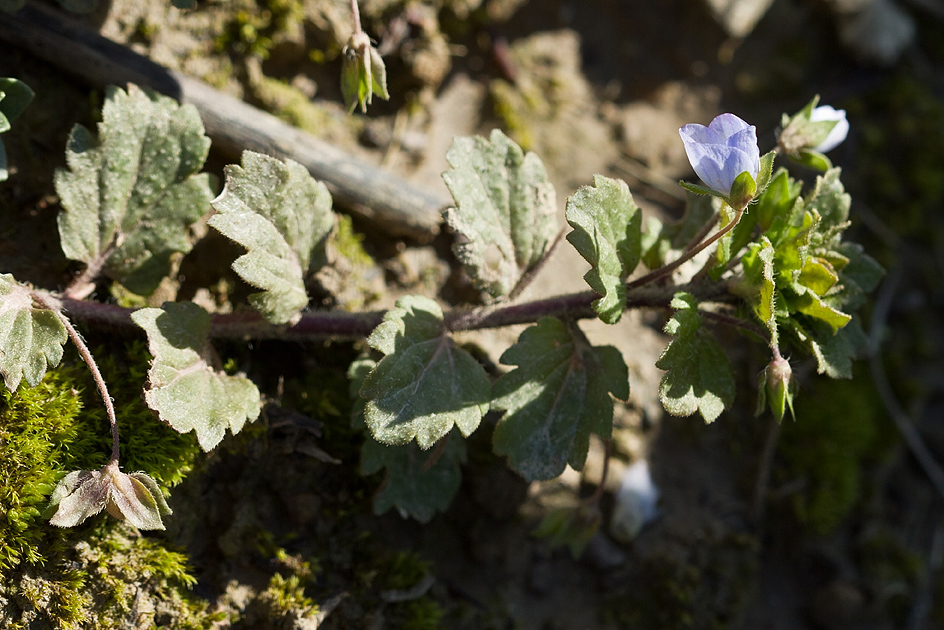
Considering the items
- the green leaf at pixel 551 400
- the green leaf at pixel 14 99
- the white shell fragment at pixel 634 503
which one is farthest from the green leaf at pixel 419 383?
the green leaf at pixel 14 99

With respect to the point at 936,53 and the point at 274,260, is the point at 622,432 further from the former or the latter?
the point at 936,53

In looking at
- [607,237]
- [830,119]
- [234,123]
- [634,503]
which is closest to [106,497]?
[234,123]

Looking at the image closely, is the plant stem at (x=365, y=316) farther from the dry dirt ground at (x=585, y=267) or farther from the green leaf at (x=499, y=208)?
the dry dirt ground at (x=585, y=267)

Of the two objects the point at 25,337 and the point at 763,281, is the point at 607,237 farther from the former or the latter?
the point at 25,337

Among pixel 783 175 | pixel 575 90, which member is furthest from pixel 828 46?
pixel 783 175

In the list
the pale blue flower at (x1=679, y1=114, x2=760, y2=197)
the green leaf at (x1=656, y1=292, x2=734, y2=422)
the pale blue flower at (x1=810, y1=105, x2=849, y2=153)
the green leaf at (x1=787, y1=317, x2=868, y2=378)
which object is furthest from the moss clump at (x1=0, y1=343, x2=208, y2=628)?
the pale blue flower at (x1=810, y1=105, x2=849, y2=153)
